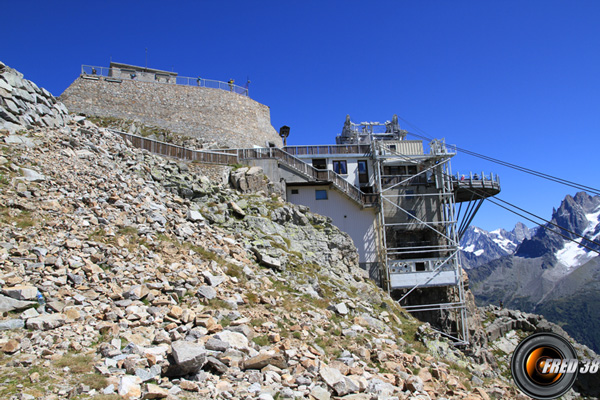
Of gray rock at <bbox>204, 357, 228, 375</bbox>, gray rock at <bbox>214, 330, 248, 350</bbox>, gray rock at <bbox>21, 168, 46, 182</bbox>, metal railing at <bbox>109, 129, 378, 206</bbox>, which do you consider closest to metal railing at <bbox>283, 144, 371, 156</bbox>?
metal railing at <bbox>109, 129, 378, 206</bbox>

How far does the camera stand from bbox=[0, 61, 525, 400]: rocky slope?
10.1 m

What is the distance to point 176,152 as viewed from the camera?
1193 inches

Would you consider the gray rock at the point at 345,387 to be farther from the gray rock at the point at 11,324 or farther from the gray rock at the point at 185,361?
the gray rock at the point at 11,324

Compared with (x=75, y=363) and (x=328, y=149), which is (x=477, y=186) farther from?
(x=75, y=363)

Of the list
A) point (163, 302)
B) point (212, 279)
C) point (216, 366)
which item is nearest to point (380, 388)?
point (216, 366)

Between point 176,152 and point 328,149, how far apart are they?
16187mm

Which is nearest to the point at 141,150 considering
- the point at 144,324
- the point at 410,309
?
the point at 144,324

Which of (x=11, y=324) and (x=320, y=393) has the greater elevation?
(x=11, y=324)

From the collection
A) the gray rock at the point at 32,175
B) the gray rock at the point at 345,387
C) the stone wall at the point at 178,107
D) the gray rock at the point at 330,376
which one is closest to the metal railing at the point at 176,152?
the gray rock at the point at 32,175

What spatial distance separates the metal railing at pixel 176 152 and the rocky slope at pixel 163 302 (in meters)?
2.19

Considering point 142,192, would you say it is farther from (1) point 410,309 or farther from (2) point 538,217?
(1) point 410,309

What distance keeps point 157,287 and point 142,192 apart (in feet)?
28.6

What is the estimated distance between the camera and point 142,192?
21.7 m

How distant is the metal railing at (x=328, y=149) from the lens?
135 feet
